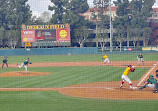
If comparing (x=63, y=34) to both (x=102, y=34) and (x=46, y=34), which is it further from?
(x=102, y=34)

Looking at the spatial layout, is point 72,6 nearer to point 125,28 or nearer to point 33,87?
point 125,28

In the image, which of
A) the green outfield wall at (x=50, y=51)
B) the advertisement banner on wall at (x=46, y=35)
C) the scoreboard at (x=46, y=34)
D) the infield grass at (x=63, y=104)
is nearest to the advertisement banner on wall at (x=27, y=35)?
the scoreboard at (x=46, y=34)

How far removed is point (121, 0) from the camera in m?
43.2

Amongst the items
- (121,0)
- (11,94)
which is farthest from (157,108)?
(121,0)

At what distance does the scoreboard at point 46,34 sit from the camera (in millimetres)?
38344

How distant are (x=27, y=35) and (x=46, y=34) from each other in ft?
8.97

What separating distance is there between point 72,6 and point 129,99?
33201 millimetres

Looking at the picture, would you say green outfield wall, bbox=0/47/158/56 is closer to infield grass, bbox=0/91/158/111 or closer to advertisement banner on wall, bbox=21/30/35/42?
advertisement banner on wall, bbox=21/30/35/42

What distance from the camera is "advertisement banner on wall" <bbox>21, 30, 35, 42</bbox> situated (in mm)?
38688

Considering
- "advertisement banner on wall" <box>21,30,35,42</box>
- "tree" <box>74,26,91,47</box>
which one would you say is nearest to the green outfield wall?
"advertisement banner on wall" <box>21,30,35,42</box>

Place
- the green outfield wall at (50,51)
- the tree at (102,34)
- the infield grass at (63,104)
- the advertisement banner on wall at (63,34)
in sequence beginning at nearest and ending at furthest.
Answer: the infield grass at (63,104) → the advertisement banner on wall at (63,34) → the green outfield wall at (50,51) → the tree at (102,34)

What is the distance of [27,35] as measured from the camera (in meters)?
39.0

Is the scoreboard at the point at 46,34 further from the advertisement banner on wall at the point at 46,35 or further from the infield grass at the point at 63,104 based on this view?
the infield grass at the point at 63,104

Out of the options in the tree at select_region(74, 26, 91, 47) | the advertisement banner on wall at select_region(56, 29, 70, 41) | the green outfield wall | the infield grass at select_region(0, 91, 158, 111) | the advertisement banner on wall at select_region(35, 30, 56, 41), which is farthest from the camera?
the tree at select_region(74, 26, 91, 47)
